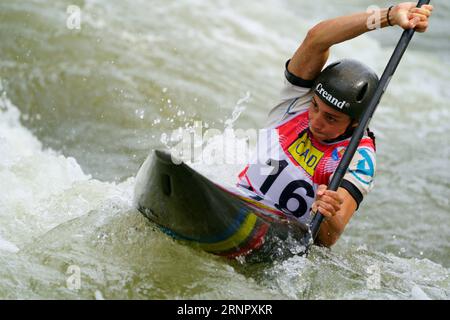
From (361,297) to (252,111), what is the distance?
15.1 ft

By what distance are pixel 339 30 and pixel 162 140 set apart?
3314 millimetres

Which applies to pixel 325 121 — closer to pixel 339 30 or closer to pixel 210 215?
pixel 339 30

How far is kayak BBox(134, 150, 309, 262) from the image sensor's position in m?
3.75

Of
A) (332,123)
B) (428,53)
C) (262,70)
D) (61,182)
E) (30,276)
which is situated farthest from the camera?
(428,53)

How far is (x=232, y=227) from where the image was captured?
156 inches

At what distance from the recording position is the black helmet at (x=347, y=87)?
13.6ft

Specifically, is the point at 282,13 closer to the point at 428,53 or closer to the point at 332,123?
the point at 428,53

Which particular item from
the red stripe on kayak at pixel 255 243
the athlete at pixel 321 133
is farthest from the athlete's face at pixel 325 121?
the red stripe on kayak at pixel 255 243

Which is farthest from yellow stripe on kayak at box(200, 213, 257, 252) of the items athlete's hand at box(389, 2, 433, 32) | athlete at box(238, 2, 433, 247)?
athlete's hand at box(389, 2, 433, 32)

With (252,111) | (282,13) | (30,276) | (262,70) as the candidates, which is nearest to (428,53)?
(282,13)

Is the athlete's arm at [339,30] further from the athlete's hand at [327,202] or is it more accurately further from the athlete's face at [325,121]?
the athlete's hand at [327,202]

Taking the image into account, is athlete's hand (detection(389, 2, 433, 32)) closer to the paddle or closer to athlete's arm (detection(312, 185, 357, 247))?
the paddle

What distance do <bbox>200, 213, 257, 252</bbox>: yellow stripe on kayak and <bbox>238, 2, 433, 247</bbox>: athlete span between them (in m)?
0.30

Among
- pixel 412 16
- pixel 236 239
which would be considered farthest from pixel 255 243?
pixel 412 16
